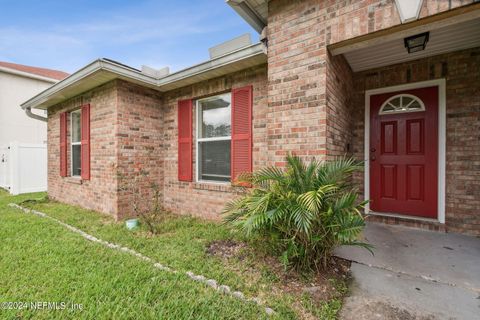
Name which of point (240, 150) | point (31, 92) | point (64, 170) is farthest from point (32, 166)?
point (240, 150)

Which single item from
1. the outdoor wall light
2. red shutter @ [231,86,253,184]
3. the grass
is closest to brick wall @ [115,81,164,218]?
the grass

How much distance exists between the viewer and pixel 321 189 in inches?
82.5

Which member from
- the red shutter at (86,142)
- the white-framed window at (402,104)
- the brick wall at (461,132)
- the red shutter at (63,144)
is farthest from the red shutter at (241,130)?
the red shutter at (63,144)

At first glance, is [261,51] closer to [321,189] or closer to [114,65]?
[321,189]

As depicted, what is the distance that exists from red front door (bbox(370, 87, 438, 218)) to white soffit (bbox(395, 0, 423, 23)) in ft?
6.21

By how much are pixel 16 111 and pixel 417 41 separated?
15.2 meters

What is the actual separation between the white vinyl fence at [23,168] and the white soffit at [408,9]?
11.4 meters

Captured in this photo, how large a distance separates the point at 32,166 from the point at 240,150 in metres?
9.12

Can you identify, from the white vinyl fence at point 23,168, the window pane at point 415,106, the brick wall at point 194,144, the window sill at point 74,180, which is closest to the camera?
the window pane at point 415,106

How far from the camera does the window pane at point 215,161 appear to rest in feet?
14.7

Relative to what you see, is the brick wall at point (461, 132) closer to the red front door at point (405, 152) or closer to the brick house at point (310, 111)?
the brick house at point (310, 111)

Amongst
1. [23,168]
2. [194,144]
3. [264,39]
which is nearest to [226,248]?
[194,144]

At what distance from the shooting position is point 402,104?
381 cm

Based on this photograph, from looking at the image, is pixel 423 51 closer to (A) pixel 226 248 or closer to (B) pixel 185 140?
(A) pixel 226 248
